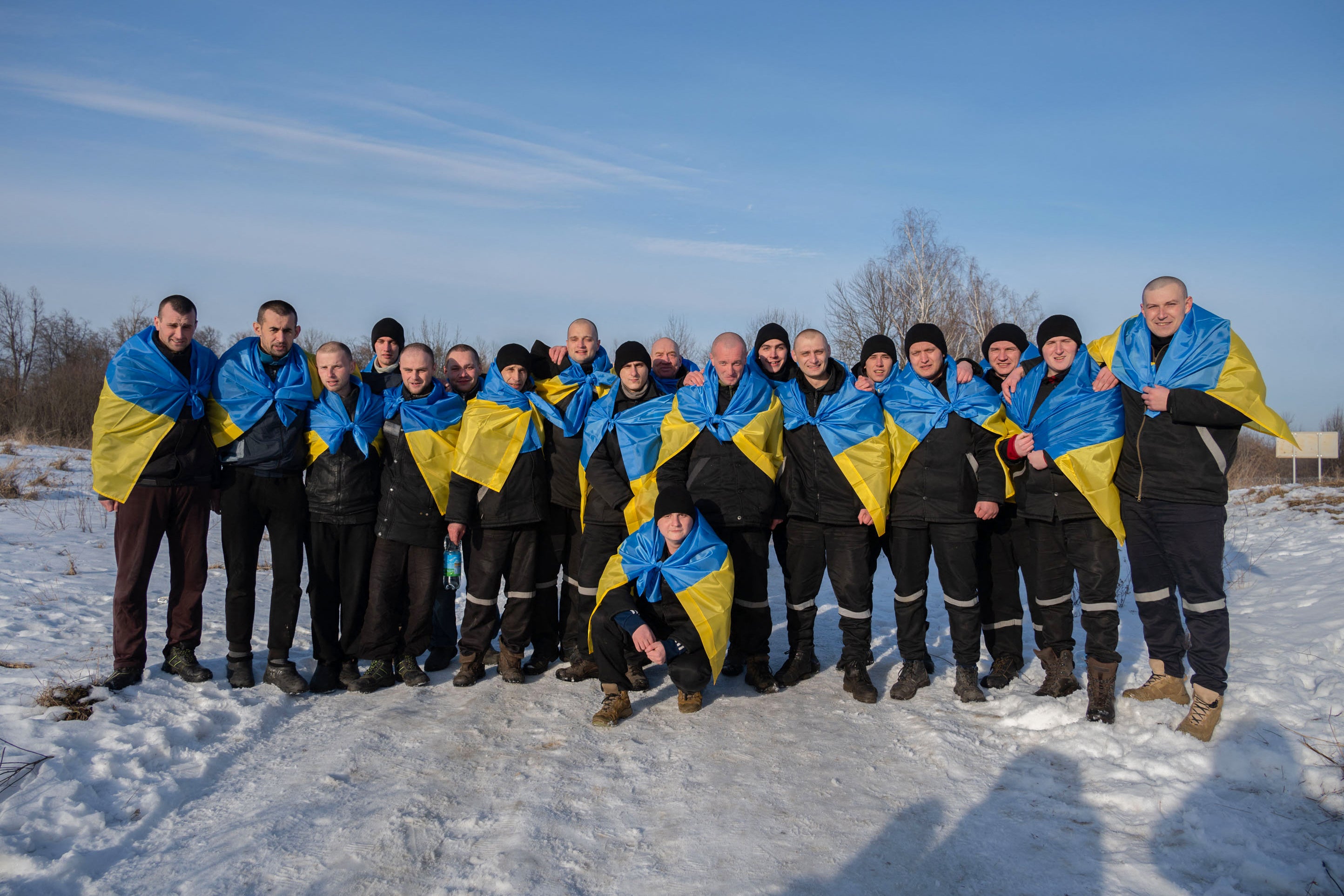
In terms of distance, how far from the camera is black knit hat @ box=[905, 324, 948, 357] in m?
5.73

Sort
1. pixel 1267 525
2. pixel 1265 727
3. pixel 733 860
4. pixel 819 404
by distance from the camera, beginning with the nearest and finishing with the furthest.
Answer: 1. pixel 733 860
2. pixel 1265 727
3. pixel 819 404
4. pixel 1267 525

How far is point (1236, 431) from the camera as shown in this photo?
457cm

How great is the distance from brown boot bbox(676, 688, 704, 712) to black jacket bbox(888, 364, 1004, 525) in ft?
5.91

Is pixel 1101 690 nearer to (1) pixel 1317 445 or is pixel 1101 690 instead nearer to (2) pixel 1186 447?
(2) pixel 1186 447

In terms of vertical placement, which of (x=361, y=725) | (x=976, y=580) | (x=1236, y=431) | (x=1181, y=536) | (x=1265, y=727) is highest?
(x=1236, y=431)

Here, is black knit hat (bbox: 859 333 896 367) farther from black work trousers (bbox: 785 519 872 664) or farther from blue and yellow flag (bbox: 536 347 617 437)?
blue and yellow flag (bbox: 536 347 617 437)

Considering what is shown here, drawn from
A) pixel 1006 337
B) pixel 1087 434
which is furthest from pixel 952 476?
pixel 1006 337

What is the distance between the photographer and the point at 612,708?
16.8 feet

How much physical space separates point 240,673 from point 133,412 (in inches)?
69.9

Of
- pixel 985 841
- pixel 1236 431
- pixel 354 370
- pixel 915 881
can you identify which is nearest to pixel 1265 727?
pixel 1236 431

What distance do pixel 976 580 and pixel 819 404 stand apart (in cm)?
157

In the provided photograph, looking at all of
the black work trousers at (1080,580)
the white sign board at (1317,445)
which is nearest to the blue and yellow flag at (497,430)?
the black work trousers at (1080,580)

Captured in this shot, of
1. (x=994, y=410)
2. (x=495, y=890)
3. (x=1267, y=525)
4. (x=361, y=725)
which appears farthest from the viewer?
(x=1267, y=525)

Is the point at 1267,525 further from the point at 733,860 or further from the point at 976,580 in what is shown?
the point at 733,860
